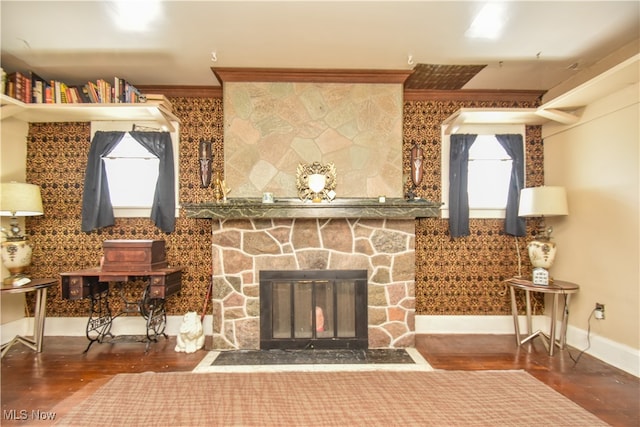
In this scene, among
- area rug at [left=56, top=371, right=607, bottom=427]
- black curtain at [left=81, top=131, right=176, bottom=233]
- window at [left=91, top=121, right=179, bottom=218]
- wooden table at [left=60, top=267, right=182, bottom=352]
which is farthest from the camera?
window at [left=91, top=121, right=179, bottom=218]

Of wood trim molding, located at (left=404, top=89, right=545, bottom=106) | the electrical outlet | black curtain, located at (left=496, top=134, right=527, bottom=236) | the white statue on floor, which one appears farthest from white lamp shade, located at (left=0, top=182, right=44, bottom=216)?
the electrical outlet

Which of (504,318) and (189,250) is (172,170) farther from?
(504,318)

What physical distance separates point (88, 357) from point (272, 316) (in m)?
1.71

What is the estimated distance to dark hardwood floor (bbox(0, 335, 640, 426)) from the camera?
2178mm

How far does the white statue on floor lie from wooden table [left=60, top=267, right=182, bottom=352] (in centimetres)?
31

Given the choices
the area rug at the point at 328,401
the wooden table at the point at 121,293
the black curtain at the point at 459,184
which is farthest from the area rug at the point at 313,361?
the black curtain at the point at 459,184

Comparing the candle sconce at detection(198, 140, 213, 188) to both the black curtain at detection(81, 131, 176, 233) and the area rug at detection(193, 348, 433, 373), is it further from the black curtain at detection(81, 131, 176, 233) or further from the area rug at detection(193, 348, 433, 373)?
the area rug at detection(193, 348, 433, 373)

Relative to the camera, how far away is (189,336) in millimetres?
3053

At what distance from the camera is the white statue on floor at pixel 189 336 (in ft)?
10.0

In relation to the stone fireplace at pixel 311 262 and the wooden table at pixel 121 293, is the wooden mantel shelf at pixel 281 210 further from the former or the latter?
the wooden table at pixel 121 293

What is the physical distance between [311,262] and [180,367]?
145 centimetres

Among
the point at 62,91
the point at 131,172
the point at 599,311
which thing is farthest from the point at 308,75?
the point at 599,311

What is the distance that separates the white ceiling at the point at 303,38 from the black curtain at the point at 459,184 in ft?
2.27

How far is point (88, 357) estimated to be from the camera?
9.68ft
